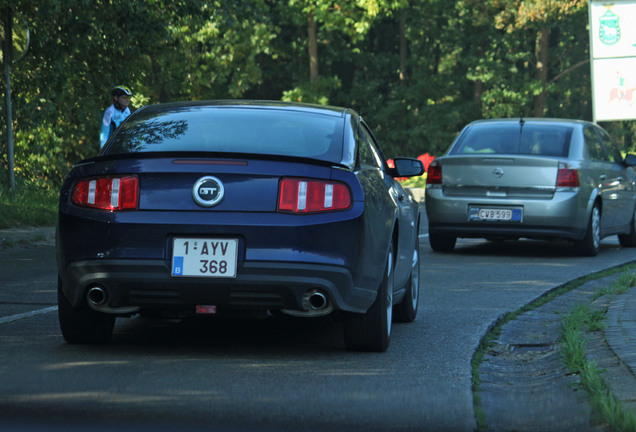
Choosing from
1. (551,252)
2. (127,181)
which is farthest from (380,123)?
(127,181)

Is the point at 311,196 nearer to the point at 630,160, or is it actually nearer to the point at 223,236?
the point at 223,236

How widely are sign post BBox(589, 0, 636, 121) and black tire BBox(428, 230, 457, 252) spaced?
15.9 m

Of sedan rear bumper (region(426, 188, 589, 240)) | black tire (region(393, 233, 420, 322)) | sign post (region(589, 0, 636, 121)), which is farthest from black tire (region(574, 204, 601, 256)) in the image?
sign post (region(589, 0, 636, 121))

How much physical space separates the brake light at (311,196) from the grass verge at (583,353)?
3.56 feet

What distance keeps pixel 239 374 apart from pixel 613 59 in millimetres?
24915

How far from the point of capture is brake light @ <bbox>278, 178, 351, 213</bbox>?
600 centimetres

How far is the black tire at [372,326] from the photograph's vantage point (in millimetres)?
6438

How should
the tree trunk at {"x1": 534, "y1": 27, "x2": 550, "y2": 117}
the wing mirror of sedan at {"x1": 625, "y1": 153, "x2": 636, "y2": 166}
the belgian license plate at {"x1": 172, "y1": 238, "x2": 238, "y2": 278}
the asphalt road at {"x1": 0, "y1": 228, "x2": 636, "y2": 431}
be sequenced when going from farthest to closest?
the tree trunk at {"x1": 534, "y1": 27, "x2": 550, "y2": 117}, the wing mirror of sedan at {"x1": 625, "y1": 153, "x2": 636, "y2": 166}, the belgian license plate at {"x1": 172, "y1": 238, "x2": 238, "y2": 278}, the asphalt road at {"x1": 0, "y1": 228, "x2": 636, "y2": 431}

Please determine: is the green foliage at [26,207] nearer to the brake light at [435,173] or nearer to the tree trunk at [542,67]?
the brake light at [435,173]

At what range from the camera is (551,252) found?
14.2 meters

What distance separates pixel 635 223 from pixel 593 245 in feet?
7.16

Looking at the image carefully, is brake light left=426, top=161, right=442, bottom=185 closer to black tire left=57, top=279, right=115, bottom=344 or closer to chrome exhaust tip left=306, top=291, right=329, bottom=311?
black tire left=57, top=279, right=115, bottom=344

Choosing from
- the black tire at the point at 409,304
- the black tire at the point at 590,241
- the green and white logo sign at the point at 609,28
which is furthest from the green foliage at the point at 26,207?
the green and white logo sign at the point at 609,28

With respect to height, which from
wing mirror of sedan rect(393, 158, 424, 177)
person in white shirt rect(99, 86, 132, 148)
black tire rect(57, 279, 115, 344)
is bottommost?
black tire rect(57, 279, 115, 344)
